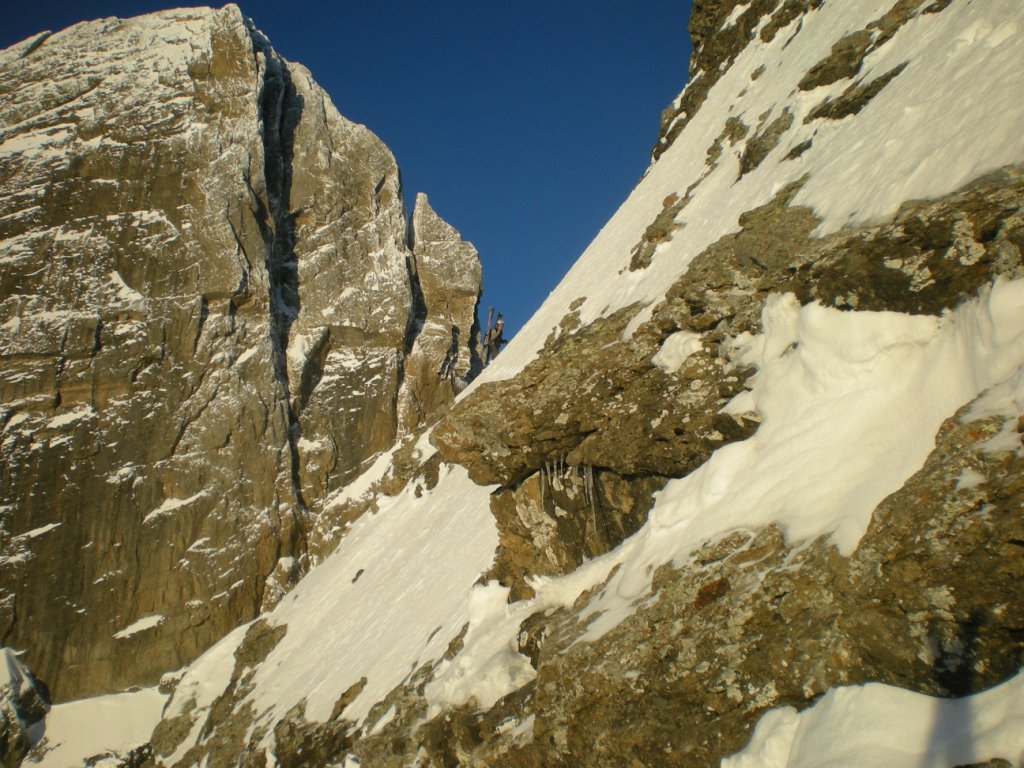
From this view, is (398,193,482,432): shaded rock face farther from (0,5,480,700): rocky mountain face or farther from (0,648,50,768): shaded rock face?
(0,648,50,768): shaded rock face

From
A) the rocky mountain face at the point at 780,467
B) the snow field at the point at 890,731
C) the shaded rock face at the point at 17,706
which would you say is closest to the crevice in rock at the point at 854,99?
the rocky mountain face at the point at 780,467

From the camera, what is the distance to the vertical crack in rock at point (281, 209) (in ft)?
134

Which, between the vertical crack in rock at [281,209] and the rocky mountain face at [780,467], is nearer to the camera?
the rocky mountain face at [780,467]

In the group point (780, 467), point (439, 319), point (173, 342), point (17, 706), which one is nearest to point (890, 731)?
point (780, 467)

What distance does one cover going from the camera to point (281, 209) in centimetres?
4638

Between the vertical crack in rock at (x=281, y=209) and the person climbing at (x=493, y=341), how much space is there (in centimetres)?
1464

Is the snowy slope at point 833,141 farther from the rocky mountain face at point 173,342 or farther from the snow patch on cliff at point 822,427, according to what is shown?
the rocky mountain face at point 173,342

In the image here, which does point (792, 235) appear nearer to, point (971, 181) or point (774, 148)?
point (971, 181)

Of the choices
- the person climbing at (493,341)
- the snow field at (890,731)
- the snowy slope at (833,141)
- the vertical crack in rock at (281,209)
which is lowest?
the snow field at (890,731)

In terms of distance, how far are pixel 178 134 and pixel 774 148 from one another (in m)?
37.7

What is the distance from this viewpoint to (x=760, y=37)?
24859mm

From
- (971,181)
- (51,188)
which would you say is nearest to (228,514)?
(51,188)

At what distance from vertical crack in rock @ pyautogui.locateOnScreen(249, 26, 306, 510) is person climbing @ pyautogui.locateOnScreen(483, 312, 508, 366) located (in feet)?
48.0

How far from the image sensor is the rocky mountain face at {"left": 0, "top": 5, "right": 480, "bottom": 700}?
3491 centimetres
